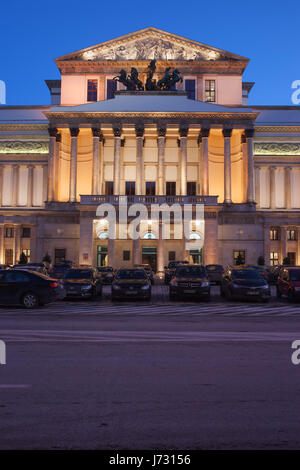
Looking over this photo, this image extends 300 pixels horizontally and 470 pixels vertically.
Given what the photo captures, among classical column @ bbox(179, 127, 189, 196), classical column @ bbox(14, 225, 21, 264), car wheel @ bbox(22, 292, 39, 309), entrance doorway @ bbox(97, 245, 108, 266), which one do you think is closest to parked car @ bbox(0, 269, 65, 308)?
car wheel @ bbox(22, 292, 39, 309)

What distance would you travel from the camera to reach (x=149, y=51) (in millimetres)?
58469

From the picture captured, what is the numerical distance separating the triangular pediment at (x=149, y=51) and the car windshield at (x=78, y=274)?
43.4 m

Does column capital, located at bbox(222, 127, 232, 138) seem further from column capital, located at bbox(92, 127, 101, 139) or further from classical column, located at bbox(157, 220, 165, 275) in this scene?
column capital, located at bbox(92, 127, 101, 139)

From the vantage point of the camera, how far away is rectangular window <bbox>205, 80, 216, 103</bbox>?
2351 inches

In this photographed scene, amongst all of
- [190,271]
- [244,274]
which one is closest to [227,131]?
[190,271]

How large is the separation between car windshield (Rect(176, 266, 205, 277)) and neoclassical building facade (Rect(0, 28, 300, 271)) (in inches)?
874

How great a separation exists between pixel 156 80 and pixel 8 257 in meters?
30.8

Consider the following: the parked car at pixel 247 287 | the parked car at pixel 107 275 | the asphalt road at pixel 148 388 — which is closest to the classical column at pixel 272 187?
the parked car at pixel 107 275

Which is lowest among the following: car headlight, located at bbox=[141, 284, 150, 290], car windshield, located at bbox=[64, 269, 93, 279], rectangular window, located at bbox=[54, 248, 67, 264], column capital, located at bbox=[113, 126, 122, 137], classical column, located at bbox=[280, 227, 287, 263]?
car headlight, located at bbox=[141, 284, 150, 290]

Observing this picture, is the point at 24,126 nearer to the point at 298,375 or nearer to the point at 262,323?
the point at 262,323

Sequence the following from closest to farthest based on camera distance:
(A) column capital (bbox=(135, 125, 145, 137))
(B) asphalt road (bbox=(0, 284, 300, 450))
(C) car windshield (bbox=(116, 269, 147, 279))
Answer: (B) asphalt road (bbox=(0, 284, 300, 450))
(C) car windshield (bbox=(116, 269, 147, 279))
(A) column capital (bbox=(135, 125, 145, 137))

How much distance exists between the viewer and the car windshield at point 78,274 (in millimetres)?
22623

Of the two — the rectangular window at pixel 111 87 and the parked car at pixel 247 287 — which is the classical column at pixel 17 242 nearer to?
the rectangular window at pixel 111 87

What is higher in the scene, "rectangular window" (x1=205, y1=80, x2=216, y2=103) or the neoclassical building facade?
"rectangular window" (x1=205, y1=80, x2=216, y2=103)
